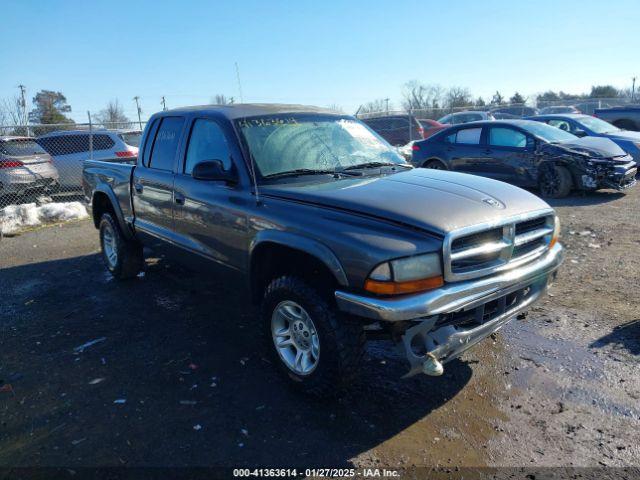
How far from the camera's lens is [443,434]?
3002 millimetres

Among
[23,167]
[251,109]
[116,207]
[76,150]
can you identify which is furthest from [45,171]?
[251,109]

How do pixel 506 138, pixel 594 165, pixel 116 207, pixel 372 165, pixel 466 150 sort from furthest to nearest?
pixel 466 150 → pixel 506 138 → pixel 594 165 → pixel 116 207 → pixel 372 165

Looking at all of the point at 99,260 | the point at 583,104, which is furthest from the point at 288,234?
the point at 583,104

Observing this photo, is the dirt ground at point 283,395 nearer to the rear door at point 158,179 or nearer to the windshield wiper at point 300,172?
the rear door at point 158,179

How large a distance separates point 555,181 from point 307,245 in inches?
316

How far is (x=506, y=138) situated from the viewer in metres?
10.1

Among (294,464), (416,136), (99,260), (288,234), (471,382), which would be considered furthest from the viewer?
(416,136)

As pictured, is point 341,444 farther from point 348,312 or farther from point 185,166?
point 185,166

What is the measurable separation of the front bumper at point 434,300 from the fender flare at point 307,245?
0.12 metres

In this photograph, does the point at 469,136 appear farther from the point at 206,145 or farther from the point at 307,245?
the point at 307,245

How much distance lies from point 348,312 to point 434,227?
0.70 metres

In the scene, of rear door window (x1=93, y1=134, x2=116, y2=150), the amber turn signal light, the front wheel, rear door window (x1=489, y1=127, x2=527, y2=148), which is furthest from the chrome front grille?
rear door window (x1=93, y1=134, x2=116, y2=150)

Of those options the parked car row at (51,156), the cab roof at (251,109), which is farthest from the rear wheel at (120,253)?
the parked car row at (51,156)

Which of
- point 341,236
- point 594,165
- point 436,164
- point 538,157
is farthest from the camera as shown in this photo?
point 436,164
